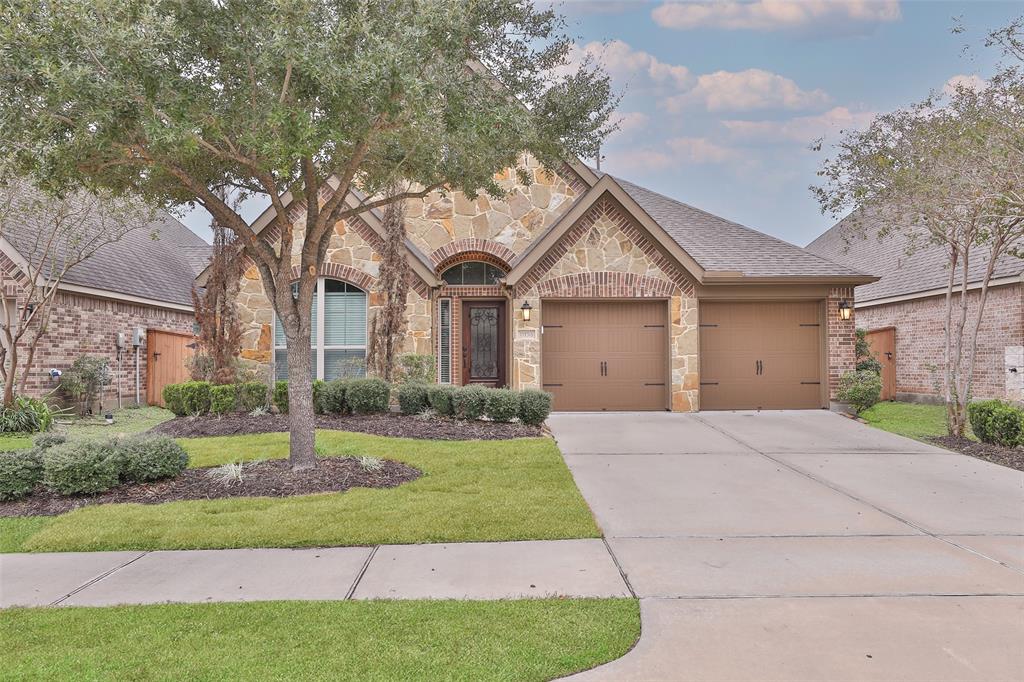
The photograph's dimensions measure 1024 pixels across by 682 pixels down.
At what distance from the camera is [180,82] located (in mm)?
5832

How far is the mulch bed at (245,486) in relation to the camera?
20.3 feet

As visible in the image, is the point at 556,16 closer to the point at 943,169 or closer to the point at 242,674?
the point at 943,169

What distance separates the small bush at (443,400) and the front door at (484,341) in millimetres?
2734

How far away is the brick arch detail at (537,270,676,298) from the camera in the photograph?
12.8 metres

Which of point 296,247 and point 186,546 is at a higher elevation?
point 296,247

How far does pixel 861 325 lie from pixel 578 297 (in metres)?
12.7

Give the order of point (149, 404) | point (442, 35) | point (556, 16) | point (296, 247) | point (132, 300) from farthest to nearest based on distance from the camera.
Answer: point (149, 404), point (132, 300), point (296, 247), point (556, 16), point (442, 35)

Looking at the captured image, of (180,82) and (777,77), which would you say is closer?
(180,82)

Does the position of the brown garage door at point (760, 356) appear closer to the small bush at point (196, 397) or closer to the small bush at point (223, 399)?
the small bush at point (223, 399)

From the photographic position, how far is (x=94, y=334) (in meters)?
15.1

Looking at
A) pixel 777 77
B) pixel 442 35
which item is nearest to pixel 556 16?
pixel 442 35

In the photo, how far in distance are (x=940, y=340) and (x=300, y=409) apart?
1665 centimetres

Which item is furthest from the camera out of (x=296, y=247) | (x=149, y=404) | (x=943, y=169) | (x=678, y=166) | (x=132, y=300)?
(x=678, y=166)

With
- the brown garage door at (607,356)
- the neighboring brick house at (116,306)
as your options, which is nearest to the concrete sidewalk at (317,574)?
the brown garage door at (607,356)
